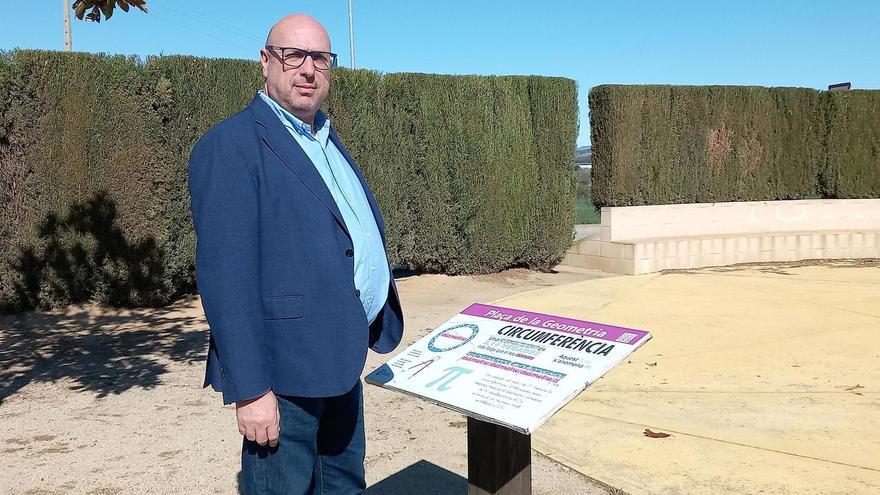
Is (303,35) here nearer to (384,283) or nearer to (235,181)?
(235,181)

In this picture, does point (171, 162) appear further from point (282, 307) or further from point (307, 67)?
point (282, 307)

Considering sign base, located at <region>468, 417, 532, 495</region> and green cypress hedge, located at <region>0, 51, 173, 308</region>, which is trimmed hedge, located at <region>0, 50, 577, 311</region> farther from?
sign base, located at <region>468, 417, 532, 495</region>

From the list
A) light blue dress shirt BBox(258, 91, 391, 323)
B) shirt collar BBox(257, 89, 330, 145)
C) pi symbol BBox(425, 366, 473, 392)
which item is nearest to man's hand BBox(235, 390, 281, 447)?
light blue dress shirt BBox(258, 91, 391, 323)

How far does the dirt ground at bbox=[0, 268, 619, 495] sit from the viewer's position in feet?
12.1

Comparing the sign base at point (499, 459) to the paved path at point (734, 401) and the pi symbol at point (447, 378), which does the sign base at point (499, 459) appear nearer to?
the pi symbol at point (447, 378)

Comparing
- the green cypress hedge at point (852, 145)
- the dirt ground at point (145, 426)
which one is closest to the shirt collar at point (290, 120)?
the dirt ground at point (145, 426)

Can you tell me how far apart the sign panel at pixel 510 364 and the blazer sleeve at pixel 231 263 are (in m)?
0.73

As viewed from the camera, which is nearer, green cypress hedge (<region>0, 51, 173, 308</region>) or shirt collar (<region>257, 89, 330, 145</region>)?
shirt collar (<region>257, 89, 330, 145</region>)

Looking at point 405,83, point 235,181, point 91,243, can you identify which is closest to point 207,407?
point 235,181

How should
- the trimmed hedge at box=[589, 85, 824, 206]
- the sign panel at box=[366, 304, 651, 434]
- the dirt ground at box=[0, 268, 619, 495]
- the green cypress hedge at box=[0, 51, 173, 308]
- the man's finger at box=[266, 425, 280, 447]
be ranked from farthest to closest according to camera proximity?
the trimmed hedge at box=[589, 85, 824, 206], the green cypress hedge at box=[0, 51, 173, 308], the dirt ground at box=[0, 268, 619, 495], the sign panel at box=[366, 304, 651, 434], the man's finger at box=[266, 425, 280, 447]

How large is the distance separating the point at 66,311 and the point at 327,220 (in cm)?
716

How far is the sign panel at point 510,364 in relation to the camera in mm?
2330

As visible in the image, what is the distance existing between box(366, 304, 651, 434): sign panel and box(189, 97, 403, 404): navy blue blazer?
1.52 feet

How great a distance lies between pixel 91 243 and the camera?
814 centimetres
